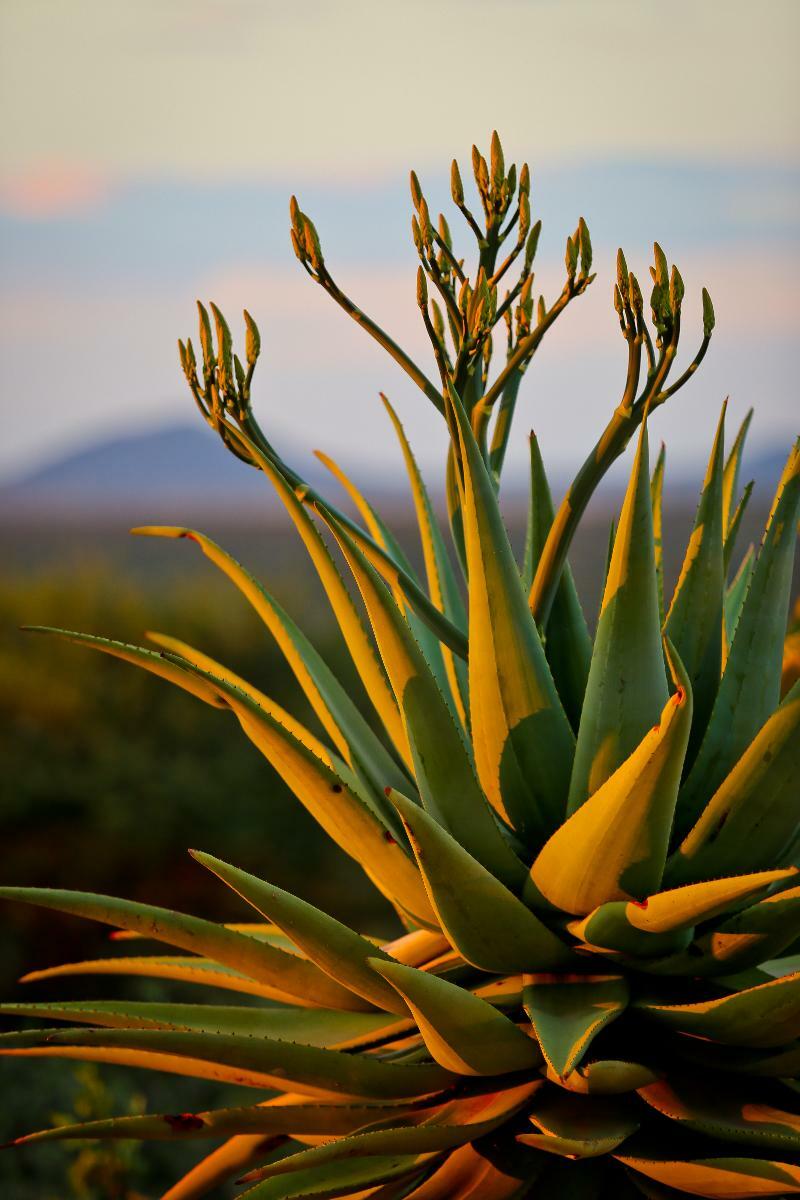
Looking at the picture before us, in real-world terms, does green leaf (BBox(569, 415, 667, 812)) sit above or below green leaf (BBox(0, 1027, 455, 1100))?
above

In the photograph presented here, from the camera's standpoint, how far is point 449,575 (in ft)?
4.25

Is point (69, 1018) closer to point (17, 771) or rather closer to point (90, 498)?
point (17, 771)

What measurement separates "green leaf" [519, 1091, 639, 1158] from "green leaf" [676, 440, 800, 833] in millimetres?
222

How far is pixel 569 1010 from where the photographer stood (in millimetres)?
875

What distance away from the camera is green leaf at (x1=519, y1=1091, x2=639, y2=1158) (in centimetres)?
78

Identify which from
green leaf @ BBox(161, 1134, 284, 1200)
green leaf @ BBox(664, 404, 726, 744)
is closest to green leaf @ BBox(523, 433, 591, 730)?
green leaf @ BBox(664, 404, 726, 744)

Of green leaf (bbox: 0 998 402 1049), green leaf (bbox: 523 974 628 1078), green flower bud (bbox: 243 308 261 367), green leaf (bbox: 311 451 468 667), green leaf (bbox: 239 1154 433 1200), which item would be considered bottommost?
green leaf (bbox: 239 1154 433 1200)

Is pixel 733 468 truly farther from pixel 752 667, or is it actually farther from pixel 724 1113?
pixel 724 1113

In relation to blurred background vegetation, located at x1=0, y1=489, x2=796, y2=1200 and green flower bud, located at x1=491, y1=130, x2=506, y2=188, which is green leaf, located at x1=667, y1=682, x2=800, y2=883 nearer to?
green flower bud, located at x1=491, y1=130, x2=506, y2=188

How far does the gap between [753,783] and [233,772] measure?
470cm

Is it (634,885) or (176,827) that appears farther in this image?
(176,827)

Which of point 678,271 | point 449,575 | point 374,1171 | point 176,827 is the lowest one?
point 176,827

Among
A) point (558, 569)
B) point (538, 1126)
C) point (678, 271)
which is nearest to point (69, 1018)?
point (538, 1126)

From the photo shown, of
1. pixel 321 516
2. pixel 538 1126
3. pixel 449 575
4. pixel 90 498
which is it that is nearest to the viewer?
pixel 538 1126
